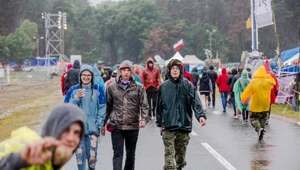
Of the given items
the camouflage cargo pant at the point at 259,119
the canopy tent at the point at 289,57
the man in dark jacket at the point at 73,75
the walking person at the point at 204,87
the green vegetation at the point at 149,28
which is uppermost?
the green vegetation at the point at 149,28

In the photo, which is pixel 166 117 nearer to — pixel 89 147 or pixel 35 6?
pixel 89 147

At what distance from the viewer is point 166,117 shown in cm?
827

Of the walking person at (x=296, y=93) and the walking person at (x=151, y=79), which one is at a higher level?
the walking person at (x=151, y=79)

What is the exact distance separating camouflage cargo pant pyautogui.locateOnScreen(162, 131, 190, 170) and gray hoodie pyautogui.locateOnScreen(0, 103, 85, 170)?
17.4 ft

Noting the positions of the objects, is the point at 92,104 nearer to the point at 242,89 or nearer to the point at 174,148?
the point at 174,148

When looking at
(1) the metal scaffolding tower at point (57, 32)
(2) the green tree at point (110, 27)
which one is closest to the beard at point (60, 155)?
(1) the metal scaffolding tower at point (57, 32)

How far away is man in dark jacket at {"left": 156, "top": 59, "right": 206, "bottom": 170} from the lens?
822cm

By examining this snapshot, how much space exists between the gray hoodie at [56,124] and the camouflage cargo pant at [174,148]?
5317 mm

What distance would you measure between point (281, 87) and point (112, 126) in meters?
16.3

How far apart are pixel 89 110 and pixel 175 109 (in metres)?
1.23

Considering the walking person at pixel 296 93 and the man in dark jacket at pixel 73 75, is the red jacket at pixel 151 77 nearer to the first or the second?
the man in dark jacket at pixel 73 75

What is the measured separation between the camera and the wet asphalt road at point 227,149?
395 inches

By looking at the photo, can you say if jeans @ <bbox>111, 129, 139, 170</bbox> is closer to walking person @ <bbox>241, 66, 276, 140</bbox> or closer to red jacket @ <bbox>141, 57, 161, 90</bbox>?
walking person @ <bbox>241, 66, 276, 140</bbox>

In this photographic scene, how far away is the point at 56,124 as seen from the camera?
2.88 meters
